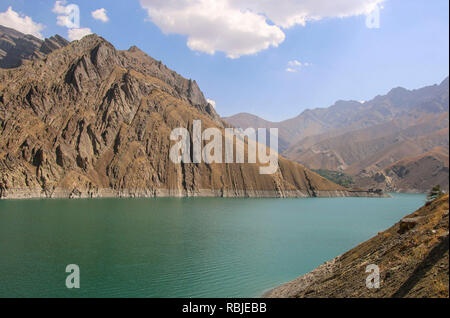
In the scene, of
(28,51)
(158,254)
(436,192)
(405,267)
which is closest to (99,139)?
(28,51)

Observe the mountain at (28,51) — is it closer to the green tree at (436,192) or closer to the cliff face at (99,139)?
the cliff face at (99,139)

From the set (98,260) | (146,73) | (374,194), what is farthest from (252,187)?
(98,260)

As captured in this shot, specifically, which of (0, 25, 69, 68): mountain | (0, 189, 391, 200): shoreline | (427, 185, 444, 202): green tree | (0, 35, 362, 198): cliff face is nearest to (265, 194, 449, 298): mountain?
(427, 185, 444, 202): green tree

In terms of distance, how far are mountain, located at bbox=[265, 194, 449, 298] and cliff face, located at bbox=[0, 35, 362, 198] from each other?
365 ft

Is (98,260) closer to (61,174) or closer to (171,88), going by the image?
(61,174)

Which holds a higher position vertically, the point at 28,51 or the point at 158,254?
the point at 28,51

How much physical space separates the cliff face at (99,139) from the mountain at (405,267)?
365 ft

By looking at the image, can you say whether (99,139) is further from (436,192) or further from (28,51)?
(436,192)

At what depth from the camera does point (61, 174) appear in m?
114

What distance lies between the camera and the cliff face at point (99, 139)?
112 meters

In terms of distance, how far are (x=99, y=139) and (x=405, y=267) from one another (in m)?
134

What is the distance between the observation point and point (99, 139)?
130500 millimetres
